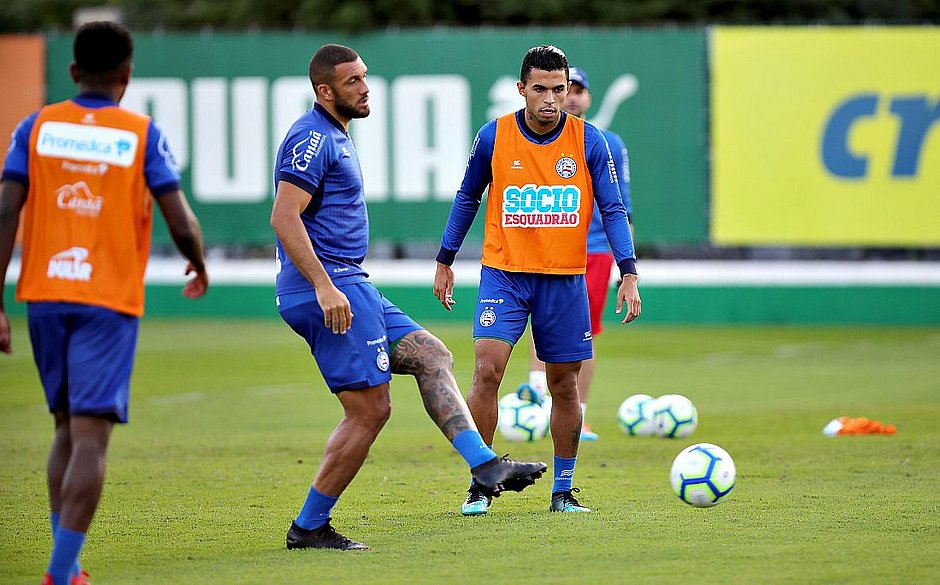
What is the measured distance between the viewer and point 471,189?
7.76m

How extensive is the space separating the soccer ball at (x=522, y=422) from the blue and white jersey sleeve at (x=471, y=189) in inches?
96.0

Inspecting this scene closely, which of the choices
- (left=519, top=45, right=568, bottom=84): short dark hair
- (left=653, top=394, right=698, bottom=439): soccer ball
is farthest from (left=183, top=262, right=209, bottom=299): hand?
(left=653, top=394, right=698, bottom=439): soccer ball

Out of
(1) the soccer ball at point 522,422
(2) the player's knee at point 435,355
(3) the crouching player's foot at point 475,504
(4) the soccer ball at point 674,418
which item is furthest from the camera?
(4) the soccer ball at point 674,418

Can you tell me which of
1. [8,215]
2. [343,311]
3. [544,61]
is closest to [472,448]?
[343,311]

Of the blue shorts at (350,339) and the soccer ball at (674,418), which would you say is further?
the soccer ball at (674,418)

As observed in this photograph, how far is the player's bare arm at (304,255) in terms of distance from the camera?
20.4ft

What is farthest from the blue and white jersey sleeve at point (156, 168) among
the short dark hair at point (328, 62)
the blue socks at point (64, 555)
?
the blue socks at point (64, 555)

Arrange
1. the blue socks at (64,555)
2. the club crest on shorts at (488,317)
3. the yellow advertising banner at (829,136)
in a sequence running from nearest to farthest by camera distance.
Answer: the blue socks at (64,555) < the club crest on shorts at (488,317) < the yellow advertising banner at (829,136)

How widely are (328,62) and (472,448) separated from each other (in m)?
1.87

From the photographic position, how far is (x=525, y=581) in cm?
575

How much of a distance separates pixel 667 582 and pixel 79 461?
→ 2.34 metres

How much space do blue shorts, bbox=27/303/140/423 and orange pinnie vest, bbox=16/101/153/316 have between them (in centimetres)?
5

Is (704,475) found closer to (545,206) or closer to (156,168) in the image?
(545,206)

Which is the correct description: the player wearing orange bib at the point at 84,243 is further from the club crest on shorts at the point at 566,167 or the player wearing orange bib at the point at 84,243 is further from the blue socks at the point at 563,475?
the blue socks at the point at 563,475
